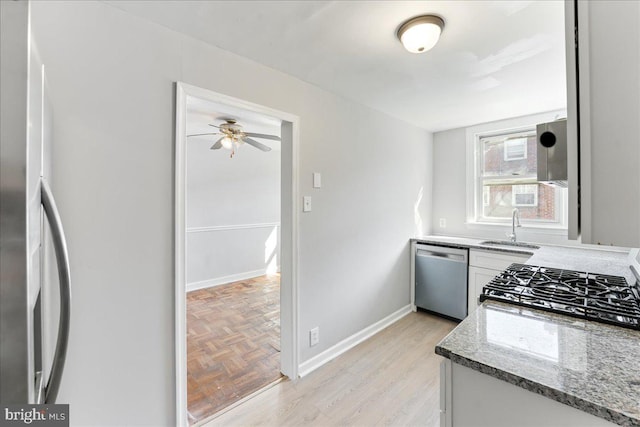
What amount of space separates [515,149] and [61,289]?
13.0ft

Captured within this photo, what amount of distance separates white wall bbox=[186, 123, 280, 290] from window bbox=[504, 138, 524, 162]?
302 centimetres

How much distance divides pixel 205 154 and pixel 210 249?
152 centimetres

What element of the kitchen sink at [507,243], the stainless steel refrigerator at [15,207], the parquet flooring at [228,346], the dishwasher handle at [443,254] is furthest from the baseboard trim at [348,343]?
the stainless steel refrigerator at [15,207]

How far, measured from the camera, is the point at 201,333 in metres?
2.80

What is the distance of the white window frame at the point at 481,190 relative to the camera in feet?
9.25

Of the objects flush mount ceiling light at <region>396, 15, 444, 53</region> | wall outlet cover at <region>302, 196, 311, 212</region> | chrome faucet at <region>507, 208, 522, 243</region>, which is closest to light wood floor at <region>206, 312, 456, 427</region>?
wall outlet cover at <region>302, 196, 311, 212</region>

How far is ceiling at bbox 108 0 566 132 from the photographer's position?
1.32 meters

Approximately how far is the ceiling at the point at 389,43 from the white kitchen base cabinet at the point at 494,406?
1.55 metres

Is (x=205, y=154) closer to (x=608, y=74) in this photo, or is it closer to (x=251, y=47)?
(x=251, y=47)

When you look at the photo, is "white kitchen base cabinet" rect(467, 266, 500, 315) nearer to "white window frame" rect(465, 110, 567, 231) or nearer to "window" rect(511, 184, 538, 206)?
"white window frame" rect(465, 110, 567, 231)

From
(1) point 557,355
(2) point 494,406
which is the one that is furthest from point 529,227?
(2) point 494,406

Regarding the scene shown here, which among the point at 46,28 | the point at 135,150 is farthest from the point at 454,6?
the point at 46,28

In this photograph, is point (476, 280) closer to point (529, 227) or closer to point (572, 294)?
point (529, 227)

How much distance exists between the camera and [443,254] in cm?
305
